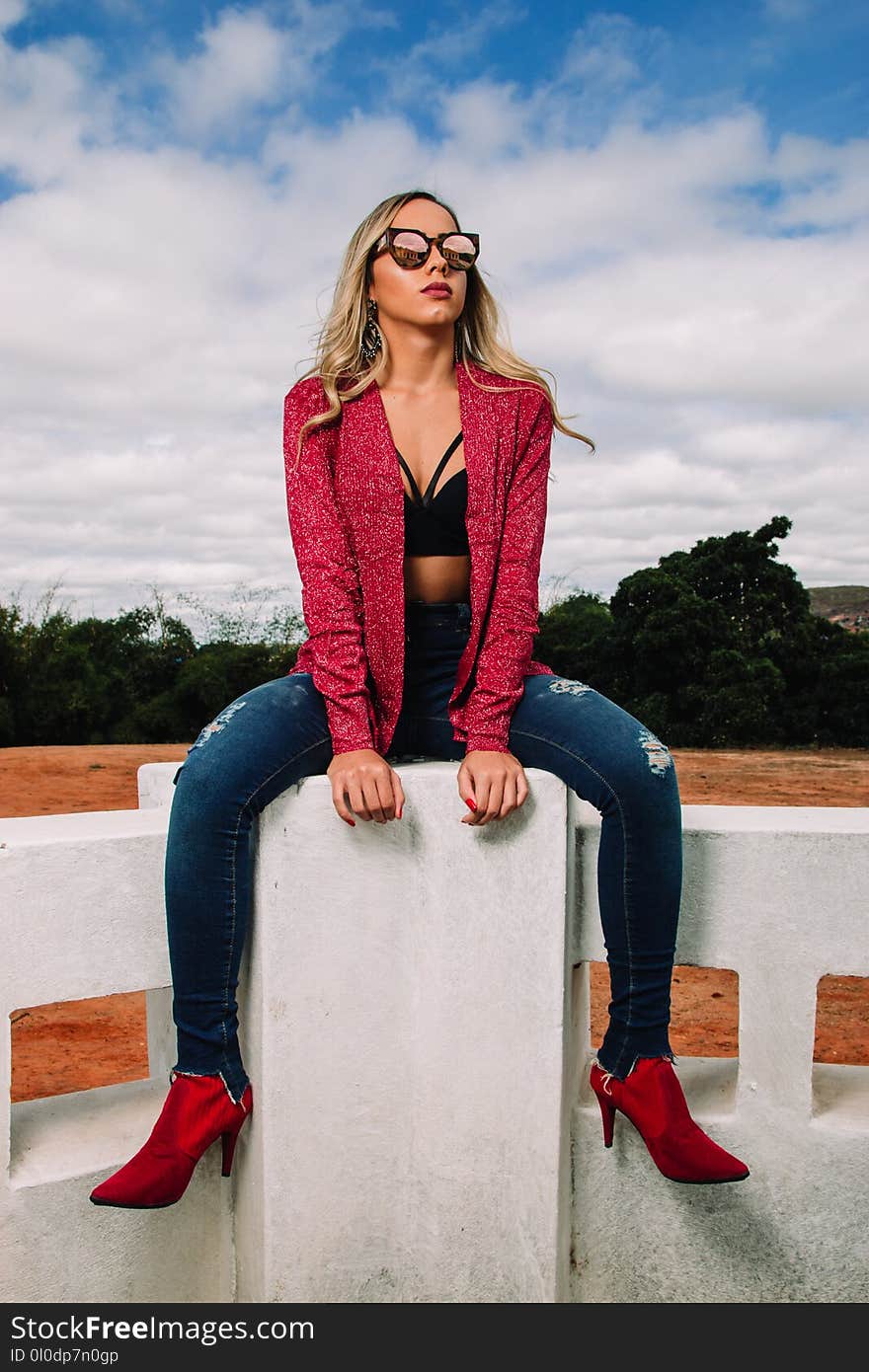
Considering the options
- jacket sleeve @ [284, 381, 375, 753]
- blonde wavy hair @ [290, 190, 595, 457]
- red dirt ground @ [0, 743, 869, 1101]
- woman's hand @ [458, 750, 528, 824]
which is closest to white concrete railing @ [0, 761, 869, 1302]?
woman's hand @ [458, 750, 528, 824]

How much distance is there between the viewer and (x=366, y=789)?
1.77 meters

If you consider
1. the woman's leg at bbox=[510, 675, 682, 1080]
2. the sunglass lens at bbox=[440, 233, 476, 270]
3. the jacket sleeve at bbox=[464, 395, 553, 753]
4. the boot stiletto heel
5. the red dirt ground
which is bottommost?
the red dirt ground

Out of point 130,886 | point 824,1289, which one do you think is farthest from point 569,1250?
point 130,886

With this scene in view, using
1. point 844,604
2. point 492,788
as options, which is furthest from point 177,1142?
point 844,604

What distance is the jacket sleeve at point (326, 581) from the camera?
6.40ft

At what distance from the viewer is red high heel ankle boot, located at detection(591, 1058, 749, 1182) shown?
1792mm

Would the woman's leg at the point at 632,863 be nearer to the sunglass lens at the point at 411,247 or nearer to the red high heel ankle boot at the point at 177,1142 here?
the red high heel ankle boot at the point at 177,1142

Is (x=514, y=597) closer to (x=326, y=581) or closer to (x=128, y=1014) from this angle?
(x=326, y=581)

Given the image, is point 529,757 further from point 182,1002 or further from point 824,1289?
point 824,1289

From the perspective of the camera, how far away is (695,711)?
14.1 m

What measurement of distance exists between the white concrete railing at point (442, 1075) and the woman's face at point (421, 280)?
0.92 m

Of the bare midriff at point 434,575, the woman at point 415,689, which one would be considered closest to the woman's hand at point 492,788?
the woman at point 415,689

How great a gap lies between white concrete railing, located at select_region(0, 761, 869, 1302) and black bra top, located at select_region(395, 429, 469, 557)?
0.47 metres

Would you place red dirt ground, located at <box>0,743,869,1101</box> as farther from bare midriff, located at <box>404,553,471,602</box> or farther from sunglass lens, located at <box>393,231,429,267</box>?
sunglass lens, located at <box>393,231,429,267</box>
